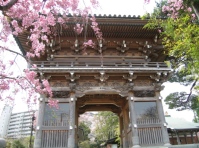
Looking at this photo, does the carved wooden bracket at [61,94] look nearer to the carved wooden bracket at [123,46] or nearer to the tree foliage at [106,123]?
the carved wooden bracket at [123,46]

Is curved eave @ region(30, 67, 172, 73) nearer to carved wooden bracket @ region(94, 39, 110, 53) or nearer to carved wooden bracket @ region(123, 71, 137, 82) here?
carved wooden bracket @ region(123, 71, 137, 82)

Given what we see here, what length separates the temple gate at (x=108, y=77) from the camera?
8.60 metres

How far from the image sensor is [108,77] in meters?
9.54

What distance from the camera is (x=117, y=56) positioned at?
10383 millimetres

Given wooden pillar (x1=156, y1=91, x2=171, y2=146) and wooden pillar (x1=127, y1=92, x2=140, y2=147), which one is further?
wooden pillar (x1=156, y1=91, x2=171, y2=146)

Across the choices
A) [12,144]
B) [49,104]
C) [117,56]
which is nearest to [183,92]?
[117,56]

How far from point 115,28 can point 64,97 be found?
452 cm

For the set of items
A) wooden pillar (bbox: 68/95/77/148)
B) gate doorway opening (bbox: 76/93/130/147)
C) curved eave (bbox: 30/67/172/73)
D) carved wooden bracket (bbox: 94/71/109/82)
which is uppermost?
curved eave (bbox: 30/67/172/73)

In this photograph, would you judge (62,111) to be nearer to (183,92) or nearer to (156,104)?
(156,104)

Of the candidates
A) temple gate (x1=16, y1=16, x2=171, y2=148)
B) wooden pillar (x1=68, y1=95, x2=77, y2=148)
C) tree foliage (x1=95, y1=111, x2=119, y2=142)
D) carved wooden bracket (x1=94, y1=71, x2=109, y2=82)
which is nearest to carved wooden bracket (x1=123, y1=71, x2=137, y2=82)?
temple gate (x1=16, y1=16, x2=171, y2=148)

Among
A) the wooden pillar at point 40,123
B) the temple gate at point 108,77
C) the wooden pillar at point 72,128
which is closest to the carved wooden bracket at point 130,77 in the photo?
the temple gate at point 108,77

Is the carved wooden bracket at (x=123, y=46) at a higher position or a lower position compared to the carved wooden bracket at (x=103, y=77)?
higher

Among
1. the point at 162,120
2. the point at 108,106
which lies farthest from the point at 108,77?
the point at 108,106

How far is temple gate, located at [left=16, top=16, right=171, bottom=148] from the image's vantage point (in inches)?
339
